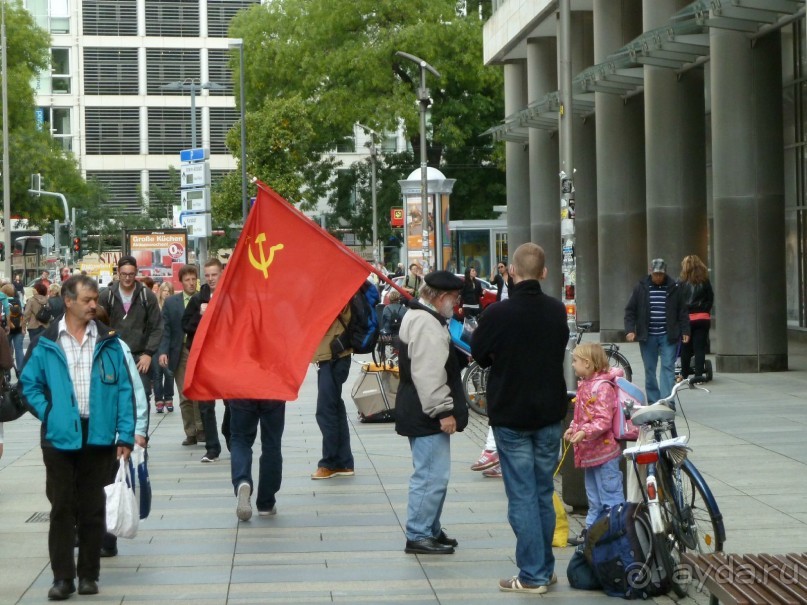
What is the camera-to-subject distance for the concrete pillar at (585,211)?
3559 centimetres

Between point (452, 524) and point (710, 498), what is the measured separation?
2556 mm

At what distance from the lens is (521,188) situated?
4297 centimetres

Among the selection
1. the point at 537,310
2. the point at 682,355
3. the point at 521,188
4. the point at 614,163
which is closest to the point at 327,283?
the point at 537,310

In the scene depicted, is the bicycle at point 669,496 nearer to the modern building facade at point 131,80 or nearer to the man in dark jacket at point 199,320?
the man in dark jacket at point 199,320

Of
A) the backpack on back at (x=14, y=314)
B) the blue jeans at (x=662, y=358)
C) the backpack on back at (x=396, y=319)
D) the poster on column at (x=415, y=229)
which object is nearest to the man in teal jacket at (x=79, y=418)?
the blue jeans at (x=662, y=358)

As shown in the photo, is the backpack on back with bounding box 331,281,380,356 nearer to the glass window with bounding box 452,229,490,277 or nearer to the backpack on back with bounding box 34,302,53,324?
the backpack on back with bounding box 34,302,53,324

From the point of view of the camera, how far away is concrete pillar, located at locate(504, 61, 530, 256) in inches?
1683

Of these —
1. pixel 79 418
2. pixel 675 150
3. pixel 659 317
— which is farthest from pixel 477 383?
pixel 675 150

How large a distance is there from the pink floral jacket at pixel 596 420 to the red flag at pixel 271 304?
1934 mm

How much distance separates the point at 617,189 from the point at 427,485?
23.3 metres

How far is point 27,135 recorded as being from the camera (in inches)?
2468

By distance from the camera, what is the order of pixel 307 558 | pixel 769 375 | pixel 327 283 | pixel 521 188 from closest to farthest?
1. pixel 307 558
2. pixel 327 283
3. pixel 769 375
4. pixel 521 188

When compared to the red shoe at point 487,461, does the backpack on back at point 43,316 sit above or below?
above

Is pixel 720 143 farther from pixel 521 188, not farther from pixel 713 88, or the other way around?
pixel 521 188
